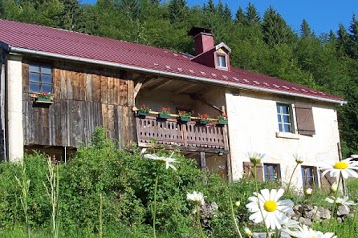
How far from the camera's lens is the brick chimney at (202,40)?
83.0 feet

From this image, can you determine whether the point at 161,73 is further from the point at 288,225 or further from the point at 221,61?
the point at 288,225

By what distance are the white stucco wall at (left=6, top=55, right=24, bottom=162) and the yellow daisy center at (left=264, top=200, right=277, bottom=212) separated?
1380cm

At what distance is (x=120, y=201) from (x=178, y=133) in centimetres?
831

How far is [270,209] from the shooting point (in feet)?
7.47

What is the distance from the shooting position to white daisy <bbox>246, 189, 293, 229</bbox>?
7.08 feet

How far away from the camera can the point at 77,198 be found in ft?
34.0

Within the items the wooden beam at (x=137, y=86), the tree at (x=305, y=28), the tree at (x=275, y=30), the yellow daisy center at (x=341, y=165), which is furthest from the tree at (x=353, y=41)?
the yellow daisy center at (x=341, y=165)

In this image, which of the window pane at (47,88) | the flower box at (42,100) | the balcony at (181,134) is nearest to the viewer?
the flower box at (42,100)

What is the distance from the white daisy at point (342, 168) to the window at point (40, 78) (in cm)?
1491

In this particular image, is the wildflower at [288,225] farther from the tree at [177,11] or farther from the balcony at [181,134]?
the tree at [177,11]

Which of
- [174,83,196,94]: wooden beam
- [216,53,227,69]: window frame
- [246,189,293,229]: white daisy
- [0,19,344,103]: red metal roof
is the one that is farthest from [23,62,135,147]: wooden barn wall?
[246,189,293,229]: white daisy

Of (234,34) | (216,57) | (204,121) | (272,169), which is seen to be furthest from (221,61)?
(234,34)

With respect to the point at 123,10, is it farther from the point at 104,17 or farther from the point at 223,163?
the point at 223,163

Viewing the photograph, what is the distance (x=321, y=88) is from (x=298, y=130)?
106ft
